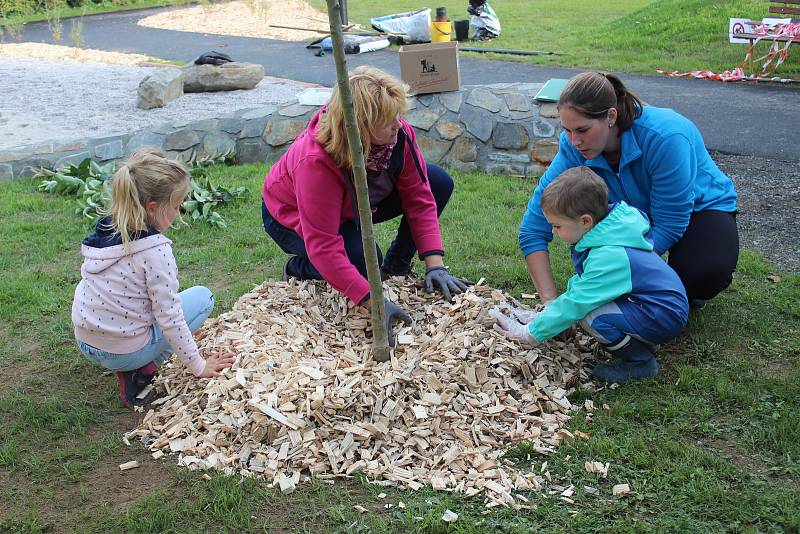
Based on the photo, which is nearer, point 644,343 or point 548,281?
point 644,343

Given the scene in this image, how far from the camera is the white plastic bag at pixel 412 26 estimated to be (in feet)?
47.9

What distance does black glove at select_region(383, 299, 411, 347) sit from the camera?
11.7 feet

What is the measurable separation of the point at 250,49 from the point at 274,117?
7.82m

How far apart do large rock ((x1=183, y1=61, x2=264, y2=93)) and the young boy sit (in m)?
7.63

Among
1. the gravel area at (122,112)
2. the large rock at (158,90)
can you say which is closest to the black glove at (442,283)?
the gravel area at (122,112)

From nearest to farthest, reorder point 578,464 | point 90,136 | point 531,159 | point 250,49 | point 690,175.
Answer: point 578,464, point 690,175, point 531,159, point 90,136, point 250,49

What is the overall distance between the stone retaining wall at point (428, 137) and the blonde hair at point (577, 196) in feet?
11.3

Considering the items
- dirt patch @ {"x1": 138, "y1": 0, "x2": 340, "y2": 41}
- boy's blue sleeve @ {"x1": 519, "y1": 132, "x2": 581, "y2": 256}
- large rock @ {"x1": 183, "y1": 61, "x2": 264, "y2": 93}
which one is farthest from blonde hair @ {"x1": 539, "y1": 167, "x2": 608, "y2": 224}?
dirt patch @ {"x1": 138, "y1": 0, "x2": 340, "y2": 41}

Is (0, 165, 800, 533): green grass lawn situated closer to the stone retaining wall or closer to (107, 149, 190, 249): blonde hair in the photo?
(107, 149, 190, 249): blonde hair

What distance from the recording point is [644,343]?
11.2 feet

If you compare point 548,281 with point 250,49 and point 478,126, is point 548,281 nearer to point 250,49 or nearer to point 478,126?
point 478,126

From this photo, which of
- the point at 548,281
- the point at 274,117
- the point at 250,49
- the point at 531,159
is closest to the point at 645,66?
the point at 531,159

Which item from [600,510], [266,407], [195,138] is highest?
[195,138]

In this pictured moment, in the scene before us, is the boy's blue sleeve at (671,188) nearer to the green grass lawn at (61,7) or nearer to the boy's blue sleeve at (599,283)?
the boy's blue sleeve at (599,283)
